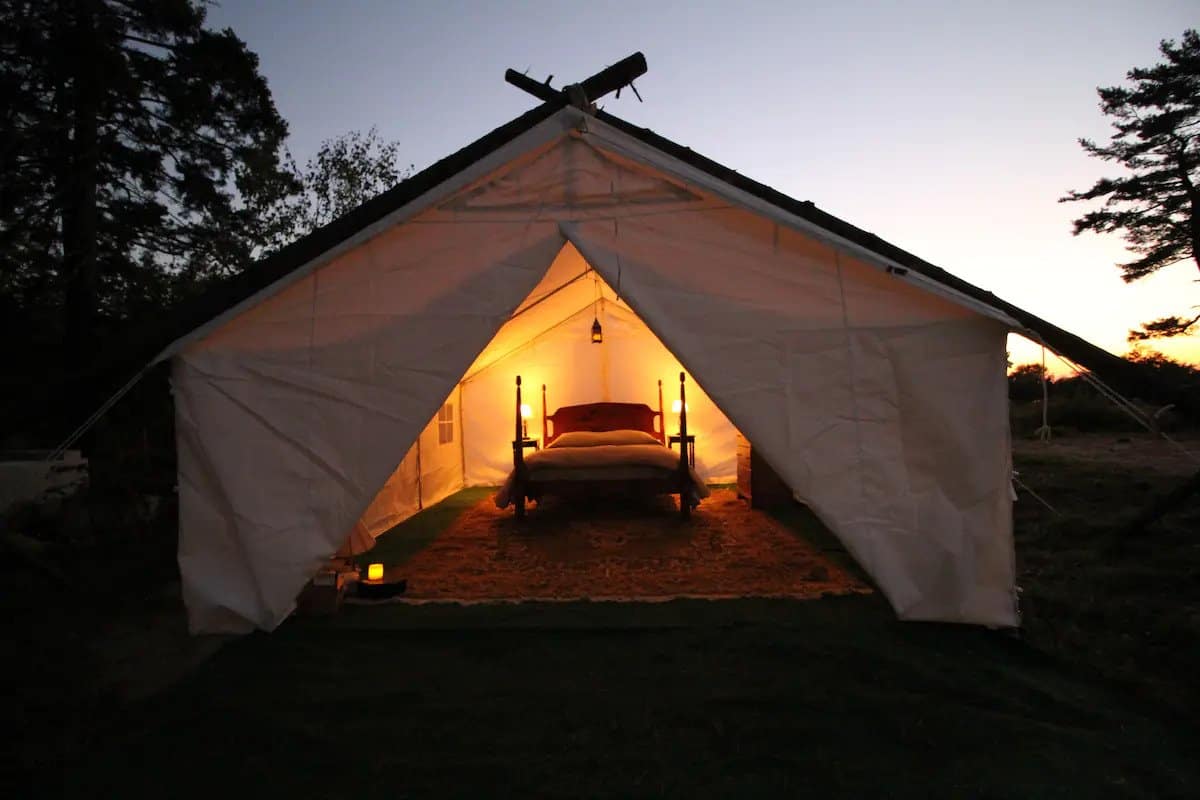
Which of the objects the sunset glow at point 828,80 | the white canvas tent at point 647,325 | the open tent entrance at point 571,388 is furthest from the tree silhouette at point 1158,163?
the white canvas tent at point 647,325

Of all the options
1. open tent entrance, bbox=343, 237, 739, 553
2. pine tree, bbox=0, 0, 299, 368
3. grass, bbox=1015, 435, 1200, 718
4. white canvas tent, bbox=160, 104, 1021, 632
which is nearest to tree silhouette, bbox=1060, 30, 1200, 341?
grass, bbox=1015, 435, 1200, 718

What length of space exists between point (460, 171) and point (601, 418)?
514 cm

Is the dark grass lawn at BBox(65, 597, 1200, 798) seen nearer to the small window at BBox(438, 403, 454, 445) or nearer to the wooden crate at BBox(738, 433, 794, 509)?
the wooden crate at BBox(738, 433, 794, 509)

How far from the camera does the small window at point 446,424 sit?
22.5 feet

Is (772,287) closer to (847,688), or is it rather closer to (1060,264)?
(847,688)

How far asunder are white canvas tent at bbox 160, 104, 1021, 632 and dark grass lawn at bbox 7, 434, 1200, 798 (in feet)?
1.30

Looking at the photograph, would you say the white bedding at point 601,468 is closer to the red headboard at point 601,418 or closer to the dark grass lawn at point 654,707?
the red headboard at point 601,418

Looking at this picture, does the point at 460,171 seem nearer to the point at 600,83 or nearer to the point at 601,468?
the point at 600,83

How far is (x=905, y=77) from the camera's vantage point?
584cm

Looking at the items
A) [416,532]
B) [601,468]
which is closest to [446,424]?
[416,532]

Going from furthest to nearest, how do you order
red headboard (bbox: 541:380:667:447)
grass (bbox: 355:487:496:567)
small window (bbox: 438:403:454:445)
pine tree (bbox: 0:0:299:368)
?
red headboard (bbox: 541:380:667:447) < small window (bbox: 438:403:454:445) < pine tree (bbox: 0:0:299:368) < grass (bbox: 355:487:496:567)

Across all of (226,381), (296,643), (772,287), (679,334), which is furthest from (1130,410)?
(226,381)

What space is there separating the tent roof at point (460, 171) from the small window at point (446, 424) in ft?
13.3

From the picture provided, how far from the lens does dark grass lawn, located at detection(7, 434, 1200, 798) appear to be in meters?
1.69
